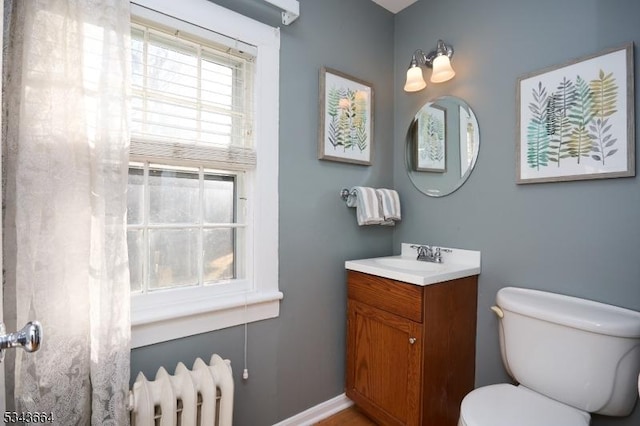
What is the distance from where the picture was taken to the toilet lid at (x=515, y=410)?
3.60 ft

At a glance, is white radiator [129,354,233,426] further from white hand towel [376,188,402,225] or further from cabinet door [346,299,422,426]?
white hand towel [376,188,402,225]

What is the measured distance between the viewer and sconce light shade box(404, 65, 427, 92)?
72.3 inches

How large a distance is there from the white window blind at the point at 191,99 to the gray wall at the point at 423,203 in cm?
21

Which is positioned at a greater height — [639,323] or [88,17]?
[88,17]

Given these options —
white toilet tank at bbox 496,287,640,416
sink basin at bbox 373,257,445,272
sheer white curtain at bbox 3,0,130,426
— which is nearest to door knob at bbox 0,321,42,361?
sheer white curtain at bbox 3,0,130,426

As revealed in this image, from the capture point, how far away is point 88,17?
3.42 ft

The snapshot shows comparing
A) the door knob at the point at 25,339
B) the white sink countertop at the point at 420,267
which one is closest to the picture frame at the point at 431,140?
the white sink countertop at the point at 420,267

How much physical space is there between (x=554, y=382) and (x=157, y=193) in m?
1.78

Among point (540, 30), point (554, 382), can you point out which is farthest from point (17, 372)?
point (540, 30)

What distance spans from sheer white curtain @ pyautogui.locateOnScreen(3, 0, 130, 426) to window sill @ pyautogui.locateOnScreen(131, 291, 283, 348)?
0.15 meters

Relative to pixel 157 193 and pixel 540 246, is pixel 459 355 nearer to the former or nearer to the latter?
pixel 540 246

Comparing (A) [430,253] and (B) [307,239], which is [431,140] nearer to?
(A) [430,253]

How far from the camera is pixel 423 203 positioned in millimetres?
1967

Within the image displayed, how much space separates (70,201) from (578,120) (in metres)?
1.97
